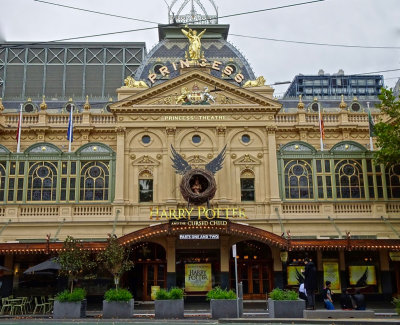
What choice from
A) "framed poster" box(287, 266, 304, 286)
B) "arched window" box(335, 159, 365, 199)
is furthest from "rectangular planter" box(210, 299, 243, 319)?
"arched window" box(335, 159, 365, 199)

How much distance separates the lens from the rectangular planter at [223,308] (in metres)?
25.6

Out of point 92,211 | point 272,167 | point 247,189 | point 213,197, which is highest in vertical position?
point 272,167

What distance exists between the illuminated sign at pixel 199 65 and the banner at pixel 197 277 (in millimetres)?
15830

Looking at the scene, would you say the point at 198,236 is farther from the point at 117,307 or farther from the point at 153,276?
the point at 117,307

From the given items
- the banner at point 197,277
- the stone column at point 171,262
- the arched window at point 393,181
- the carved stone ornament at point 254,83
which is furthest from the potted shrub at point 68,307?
the arched window at point 393,181

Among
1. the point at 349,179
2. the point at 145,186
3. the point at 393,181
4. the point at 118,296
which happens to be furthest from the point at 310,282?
the point at 145,186

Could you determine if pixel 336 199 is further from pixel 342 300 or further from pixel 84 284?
pixel 84 284

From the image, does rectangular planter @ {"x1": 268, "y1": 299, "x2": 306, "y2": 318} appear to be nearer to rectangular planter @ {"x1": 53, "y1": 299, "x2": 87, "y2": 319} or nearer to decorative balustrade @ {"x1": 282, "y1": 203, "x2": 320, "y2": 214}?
rectangular planter @ {"x1": 53, "y1": 299, "x2": 87, "y2": 319}

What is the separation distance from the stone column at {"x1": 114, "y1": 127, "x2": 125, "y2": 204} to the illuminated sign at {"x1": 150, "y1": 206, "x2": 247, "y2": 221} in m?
2.66

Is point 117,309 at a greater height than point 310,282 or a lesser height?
lesser

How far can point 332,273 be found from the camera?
37406 millimetres

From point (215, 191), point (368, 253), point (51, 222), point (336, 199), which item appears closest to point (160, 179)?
point (215, 191)

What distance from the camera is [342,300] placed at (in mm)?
25891

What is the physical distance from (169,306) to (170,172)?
47.8ft
